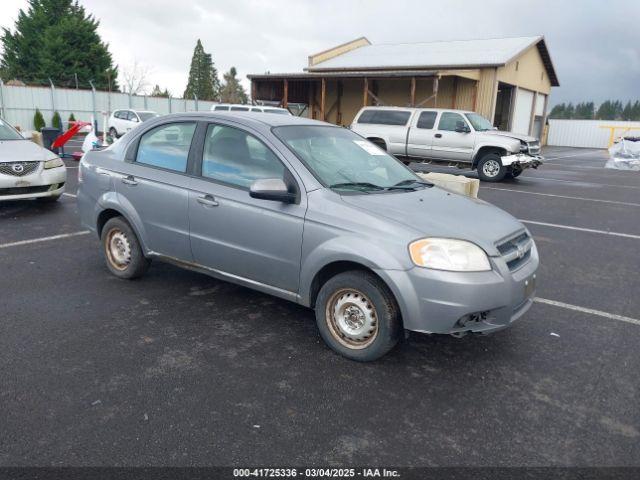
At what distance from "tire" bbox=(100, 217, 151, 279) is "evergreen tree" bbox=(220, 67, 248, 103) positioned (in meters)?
78.6

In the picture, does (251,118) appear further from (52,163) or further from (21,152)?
(21,152)

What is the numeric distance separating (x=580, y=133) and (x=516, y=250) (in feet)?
172

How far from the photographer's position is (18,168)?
798 centimetres

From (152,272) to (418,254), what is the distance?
10.6ft

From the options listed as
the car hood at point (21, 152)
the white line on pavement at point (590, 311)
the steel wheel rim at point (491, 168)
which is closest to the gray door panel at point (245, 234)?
the white line on pavement at point (590, 311)

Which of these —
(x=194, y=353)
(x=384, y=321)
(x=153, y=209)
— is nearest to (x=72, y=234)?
(x=153, y=209)

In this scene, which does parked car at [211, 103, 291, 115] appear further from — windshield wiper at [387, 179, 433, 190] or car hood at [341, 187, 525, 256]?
car hood at [341, 187, 525, 256]

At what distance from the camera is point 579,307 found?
490 cm

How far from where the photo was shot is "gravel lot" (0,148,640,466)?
2707 mm

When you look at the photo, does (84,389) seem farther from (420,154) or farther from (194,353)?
(420,154)

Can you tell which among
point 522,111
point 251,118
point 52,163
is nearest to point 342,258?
point 251,118

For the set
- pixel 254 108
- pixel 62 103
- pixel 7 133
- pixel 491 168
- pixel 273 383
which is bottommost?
pixel 273 383

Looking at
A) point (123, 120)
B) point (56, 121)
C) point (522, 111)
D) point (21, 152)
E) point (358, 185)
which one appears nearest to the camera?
point (358, 185)

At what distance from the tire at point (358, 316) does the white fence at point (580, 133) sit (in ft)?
169
